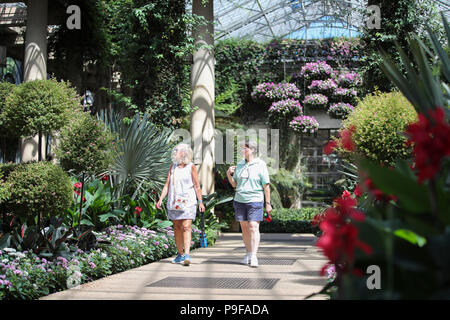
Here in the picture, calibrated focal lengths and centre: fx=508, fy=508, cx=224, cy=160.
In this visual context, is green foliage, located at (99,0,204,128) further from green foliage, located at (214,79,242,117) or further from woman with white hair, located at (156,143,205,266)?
green foliage, located at (214,79,242,117)

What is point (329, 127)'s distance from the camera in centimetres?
1524

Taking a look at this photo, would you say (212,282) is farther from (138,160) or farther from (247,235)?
(138,160)

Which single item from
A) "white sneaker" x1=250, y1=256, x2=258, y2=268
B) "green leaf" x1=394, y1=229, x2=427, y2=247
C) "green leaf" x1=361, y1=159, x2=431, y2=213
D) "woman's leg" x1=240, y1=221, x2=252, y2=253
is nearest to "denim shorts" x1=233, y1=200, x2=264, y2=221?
"woman's leg" x1=240, y1=221, x2=252, y2=253

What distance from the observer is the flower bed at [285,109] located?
47.3 ft

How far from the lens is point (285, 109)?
47.3ft

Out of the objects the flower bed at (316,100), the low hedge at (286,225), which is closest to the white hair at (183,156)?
the low hedge at (286,225)

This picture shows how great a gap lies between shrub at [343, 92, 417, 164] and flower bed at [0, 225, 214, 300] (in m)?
2.65

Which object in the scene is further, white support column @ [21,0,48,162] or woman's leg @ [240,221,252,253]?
white support column @ [21,0,48,162]

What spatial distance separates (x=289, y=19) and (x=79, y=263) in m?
15.4

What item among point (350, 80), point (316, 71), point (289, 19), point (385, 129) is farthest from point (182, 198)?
point (289, 19)

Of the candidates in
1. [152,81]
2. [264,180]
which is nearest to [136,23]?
[152,81]

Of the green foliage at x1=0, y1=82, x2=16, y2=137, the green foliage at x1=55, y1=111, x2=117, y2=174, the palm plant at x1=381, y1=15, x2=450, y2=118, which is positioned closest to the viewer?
the palm plant at x1=381, y1=15, x2=450, y2=118

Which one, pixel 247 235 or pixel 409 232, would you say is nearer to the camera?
pixel 409 232

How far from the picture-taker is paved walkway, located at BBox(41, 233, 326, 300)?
3557 mm
